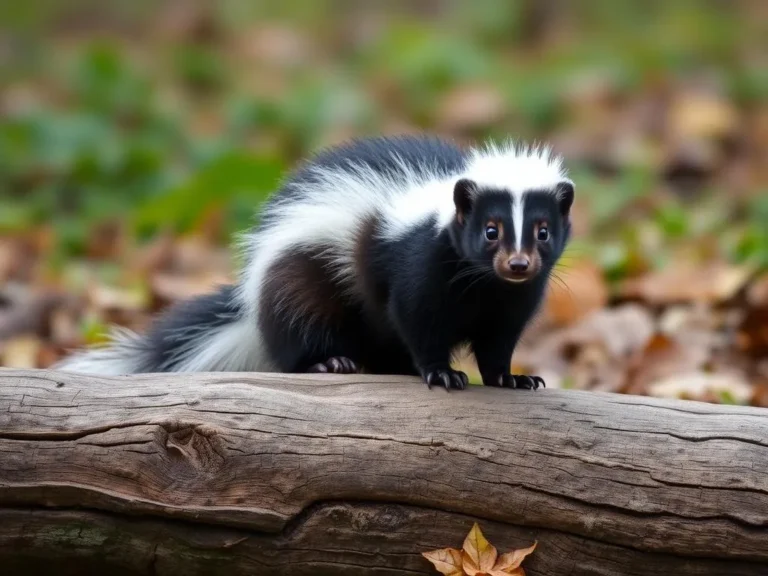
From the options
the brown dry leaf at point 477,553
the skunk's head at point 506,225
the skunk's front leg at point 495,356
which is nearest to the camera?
the brown dry leaf at point 477,553

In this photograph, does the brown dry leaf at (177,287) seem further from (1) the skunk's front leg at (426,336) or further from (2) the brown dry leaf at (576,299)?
(1) the skunk's front leg at (426,336)

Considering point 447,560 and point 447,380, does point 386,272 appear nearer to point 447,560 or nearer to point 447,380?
point 447,380

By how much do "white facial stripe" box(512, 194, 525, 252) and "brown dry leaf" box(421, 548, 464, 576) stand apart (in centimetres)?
128

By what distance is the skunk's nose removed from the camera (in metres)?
4.88

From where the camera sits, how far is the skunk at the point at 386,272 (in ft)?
17.0

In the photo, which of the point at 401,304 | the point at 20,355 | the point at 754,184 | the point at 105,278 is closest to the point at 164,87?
the point at 105,278

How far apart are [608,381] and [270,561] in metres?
3.21

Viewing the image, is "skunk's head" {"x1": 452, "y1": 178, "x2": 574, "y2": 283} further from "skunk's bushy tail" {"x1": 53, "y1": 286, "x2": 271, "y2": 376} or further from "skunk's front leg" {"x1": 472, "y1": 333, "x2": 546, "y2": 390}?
"skunk's bushy tail" {"x1": 53, "y1": 286, "x2": 271, "y2": 376}

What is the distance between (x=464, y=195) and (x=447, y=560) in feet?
5.03

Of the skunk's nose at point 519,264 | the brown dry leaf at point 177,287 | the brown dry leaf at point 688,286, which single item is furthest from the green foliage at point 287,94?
the skunk's nose at point 519,264

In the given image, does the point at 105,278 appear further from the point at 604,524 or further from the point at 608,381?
the point at 604,524

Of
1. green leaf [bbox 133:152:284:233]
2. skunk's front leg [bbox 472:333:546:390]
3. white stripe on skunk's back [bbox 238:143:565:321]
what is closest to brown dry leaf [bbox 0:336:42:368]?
white stripe on skunk's back [bbox 238:143:565:321]

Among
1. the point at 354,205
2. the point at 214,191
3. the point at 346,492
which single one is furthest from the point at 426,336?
the point at 214,191

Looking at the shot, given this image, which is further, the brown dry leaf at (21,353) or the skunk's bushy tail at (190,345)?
the brown dry leaf at (21,353)
